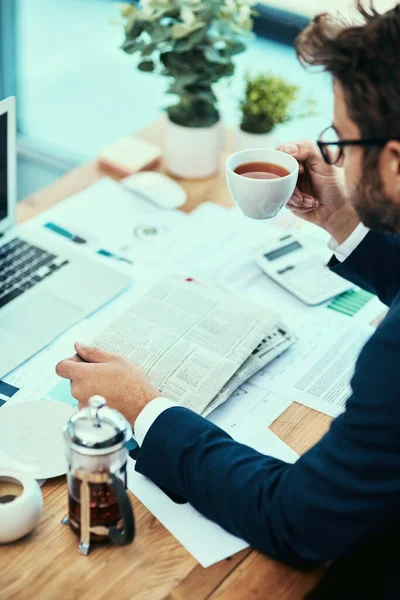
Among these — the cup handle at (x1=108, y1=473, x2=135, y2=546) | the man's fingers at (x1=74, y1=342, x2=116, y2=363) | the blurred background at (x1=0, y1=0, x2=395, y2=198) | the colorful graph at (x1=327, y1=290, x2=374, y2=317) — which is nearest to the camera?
the cup handle at (x1=108, y1=473, x2=135, y2=546)

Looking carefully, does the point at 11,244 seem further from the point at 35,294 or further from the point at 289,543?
the point at 289,543

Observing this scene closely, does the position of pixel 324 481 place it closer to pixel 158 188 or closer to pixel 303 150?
pixel 303 150

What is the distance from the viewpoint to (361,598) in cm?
110

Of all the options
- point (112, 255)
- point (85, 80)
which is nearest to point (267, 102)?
point (112, 255)

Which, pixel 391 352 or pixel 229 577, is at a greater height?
pixel 391 352

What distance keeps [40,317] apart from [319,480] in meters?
0.66

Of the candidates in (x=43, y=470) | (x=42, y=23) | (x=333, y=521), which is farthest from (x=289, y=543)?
(x=42, y=23)

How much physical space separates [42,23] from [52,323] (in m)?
3.34

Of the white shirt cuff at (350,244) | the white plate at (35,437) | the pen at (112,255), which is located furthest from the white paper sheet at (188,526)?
the pen at (112,255)

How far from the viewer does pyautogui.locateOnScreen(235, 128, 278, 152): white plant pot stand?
1.90 m

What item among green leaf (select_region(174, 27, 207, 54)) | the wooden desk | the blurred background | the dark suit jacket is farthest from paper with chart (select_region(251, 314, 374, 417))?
the blurred background

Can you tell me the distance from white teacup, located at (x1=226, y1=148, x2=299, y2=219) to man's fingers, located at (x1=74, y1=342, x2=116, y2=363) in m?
0.35

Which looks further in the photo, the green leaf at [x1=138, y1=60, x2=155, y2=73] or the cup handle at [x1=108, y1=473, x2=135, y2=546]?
the green leaf at [x1=138, y1=60, x2=155, y2=73]

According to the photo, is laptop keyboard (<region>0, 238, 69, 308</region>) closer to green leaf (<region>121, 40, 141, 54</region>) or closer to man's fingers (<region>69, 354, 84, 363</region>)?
man's fingers (<region>69, 354, 84, 363</region>)
